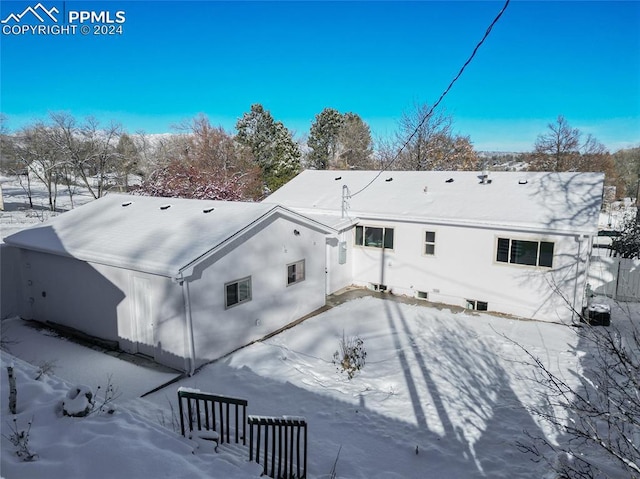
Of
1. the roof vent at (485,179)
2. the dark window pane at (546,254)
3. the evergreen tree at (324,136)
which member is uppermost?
the evergreen tree at (324,136)

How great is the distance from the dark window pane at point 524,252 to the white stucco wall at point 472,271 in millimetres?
165

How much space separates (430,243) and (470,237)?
140 cm

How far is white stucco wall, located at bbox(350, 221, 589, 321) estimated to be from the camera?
11.9 m

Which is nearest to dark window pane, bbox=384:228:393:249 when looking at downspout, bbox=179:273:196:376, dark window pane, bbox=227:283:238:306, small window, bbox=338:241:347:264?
small window, bbox=338:241:347:264

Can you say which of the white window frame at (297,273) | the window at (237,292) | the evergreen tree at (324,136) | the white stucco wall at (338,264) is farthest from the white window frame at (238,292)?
the evergreen tree at (324,136)

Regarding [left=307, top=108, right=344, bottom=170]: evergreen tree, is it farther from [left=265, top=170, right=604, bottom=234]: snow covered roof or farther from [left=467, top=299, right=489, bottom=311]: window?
[left=467, top=299, right=489, bottom=311]: window

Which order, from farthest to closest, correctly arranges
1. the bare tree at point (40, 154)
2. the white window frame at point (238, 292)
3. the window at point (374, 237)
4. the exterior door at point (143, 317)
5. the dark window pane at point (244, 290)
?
the bare tree at point (40, 154)
the window at point (374, 237)
the dark window pane at point (244, 290)
the white window frame at point (238, 292)
the exterior door at point (143, 317)

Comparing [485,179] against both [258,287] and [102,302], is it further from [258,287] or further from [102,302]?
[102,302]

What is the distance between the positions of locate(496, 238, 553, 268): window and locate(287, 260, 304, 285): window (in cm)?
646

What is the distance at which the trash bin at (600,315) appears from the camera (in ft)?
37.8

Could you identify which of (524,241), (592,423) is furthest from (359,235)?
(592,423)

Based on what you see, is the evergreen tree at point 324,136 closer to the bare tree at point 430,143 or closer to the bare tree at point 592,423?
the bare tree at point 430,143

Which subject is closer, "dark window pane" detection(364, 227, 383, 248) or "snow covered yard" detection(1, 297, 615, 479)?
"snow covered yard" detection(1, 297, 615, 479)

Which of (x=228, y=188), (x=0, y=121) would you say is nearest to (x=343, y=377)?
(x=228, y=188)
